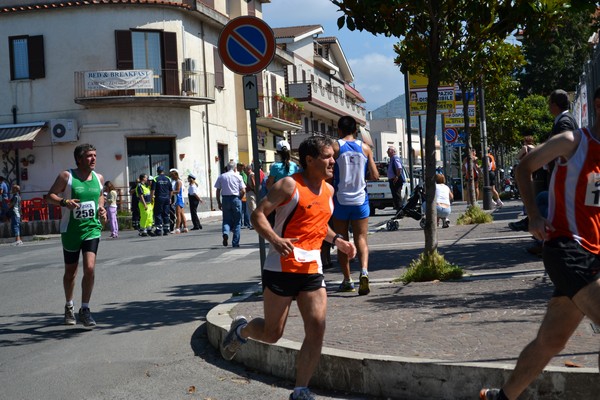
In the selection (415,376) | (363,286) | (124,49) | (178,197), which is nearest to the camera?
(415,376)

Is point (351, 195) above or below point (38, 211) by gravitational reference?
above

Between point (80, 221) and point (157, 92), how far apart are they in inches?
1213

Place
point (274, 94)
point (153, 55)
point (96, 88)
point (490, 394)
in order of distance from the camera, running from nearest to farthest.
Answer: point (490, 394) < point (96, 88) < point (153, 55) < point (274, 94)

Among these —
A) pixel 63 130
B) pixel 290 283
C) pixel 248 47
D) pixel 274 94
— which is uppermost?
pixel 274 94

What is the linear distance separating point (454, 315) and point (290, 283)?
→ 9.00ft

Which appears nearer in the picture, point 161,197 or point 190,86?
point 161,197

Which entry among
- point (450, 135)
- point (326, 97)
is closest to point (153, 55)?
point (450, 135)

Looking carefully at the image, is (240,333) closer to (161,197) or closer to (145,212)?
(161,197)

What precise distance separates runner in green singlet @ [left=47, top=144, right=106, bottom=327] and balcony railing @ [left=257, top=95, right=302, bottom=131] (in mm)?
→ 40708

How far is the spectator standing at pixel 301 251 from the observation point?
19.1 feet

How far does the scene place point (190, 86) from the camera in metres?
41.0

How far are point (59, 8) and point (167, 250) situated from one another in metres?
23.2

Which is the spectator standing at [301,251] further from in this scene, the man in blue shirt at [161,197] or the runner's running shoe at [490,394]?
the man in blue shirt at [161,197]

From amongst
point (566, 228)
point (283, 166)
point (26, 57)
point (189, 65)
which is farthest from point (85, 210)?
point (26, 57)
